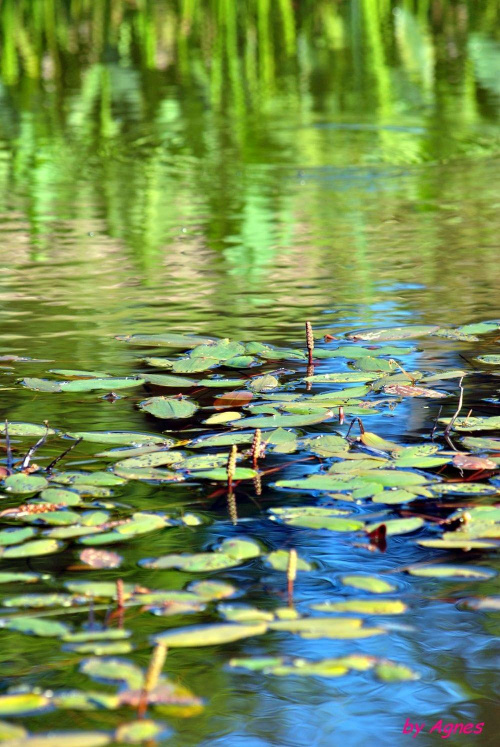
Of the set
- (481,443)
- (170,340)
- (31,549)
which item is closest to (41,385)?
(170,340)

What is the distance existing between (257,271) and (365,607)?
2.01 m

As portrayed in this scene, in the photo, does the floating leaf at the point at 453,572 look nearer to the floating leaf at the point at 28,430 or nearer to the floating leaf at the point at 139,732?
the floating leaf at the point at 139,732

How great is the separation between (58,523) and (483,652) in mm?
629

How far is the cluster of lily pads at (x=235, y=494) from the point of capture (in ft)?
4.40

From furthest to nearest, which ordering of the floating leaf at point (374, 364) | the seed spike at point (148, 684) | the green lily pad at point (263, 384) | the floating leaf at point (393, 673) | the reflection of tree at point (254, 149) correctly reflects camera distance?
the reflection of tree at point (254, 149), the floating leaf at point (374, 364), the green lily pad at point (263, 384), the floating leaf at point (393, 673), the seed spike at point (148, 684)

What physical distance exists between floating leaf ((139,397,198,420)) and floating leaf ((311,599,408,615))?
718 millimetres

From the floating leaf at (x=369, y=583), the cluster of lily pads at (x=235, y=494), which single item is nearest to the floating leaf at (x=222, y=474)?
the cluster of lily pads at (x=235, y=494)

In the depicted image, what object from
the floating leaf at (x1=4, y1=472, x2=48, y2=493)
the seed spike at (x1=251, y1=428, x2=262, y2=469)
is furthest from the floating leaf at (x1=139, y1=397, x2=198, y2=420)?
the floating leaf at (x1=4, y1=472, x2=48, y2=493)

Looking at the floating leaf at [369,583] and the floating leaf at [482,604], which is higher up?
the floating leaf at [369,583]

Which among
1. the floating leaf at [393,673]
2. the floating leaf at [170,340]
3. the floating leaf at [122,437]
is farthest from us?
the floating leaf at [170,340]

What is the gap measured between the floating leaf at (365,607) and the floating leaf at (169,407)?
72cm

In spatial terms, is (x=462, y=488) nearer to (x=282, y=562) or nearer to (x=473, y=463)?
(x=473, y=463)

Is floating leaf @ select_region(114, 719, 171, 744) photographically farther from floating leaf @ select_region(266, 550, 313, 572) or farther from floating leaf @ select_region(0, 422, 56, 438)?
floating leaf @ select_region(0, 422, 56, 438)

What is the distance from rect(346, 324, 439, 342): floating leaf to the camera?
257 cm
